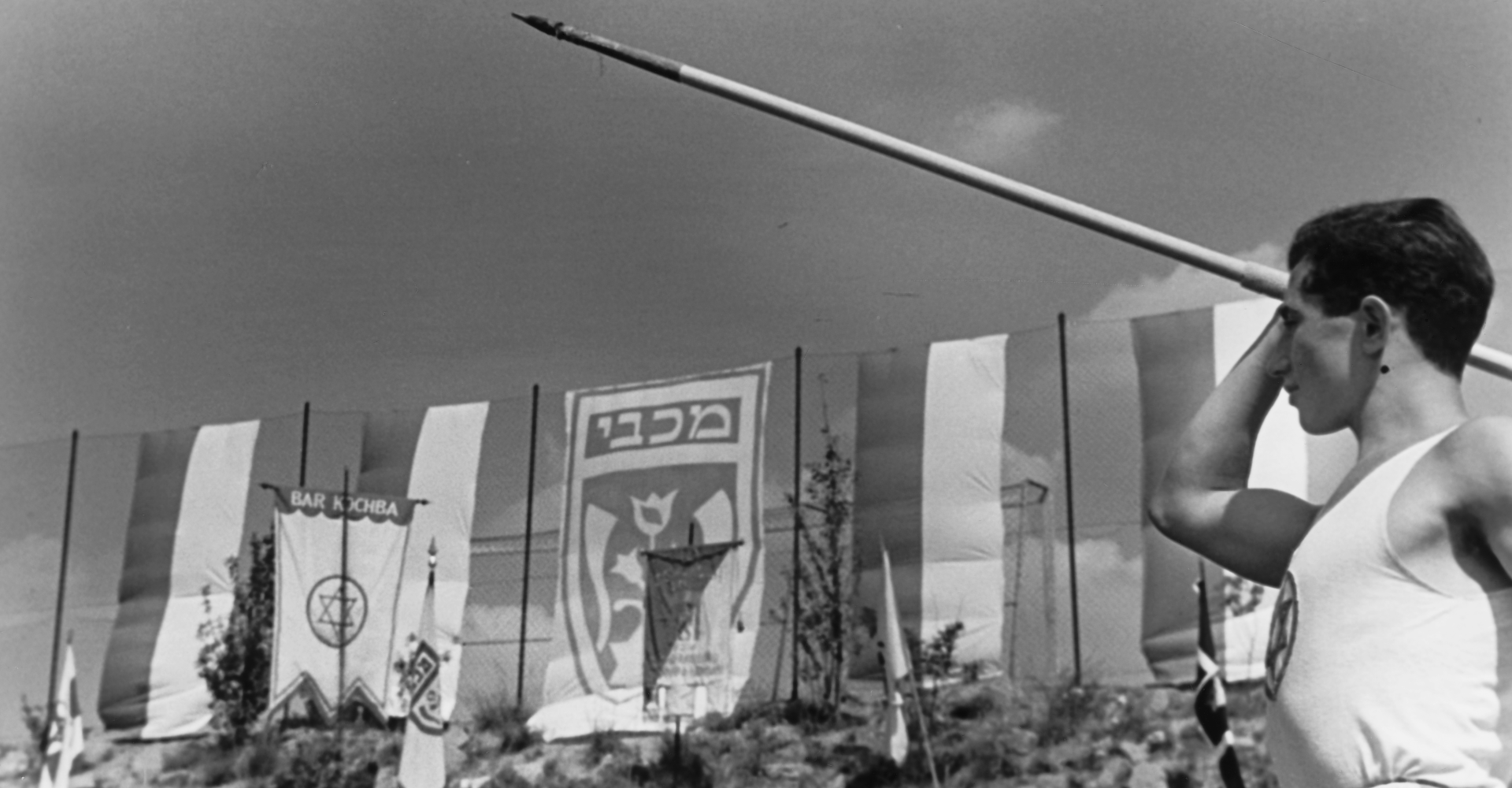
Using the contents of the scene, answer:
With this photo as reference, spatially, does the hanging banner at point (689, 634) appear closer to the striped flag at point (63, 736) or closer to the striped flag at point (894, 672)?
the striped flag at point (894, 672)

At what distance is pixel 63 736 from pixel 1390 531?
12.2 m

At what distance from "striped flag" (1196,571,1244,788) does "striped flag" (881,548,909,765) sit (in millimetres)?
1801

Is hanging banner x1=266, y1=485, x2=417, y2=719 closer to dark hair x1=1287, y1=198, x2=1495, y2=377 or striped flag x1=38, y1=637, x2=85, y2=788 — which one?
striped flag x1=38, y1=637, x2=85, y2=788

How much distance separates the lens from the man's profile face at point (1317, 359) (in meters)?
1.21

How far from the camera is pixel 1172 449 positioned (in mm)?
9250

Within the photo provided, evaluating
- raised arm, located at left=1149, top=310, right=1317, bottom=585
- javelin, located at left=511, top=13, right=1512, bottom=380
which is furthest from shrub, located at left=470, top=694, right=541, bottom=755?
raised arm, located at left=1149, top=310, right=1317, bottom=585

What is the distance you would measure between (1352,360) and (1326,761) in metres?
0.28

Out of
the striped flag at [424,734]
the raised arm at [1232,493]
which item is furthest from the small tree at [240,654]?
the raised arm at [1232,493]

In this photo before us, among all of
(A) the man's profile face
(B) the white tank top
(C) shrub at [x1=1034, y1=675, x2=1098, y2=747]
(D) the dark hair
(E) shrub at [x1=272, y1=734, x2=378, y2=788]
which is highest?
(D) the dark hair

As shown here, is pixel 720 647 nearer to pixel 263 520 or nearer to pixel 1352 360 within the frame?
pixel 263 520

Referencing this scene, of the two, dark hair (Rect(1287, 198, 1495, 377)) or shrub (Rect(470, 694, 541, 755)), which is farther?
shrub (Rect(470, 694, 541, 755))

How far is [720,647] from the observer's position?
36.0 feet

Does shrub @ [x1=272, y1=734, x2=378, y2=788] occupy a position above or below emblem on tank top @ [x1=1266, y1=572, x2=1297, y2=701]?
below

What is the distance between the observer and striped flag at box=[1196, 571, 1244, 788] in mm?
8766
